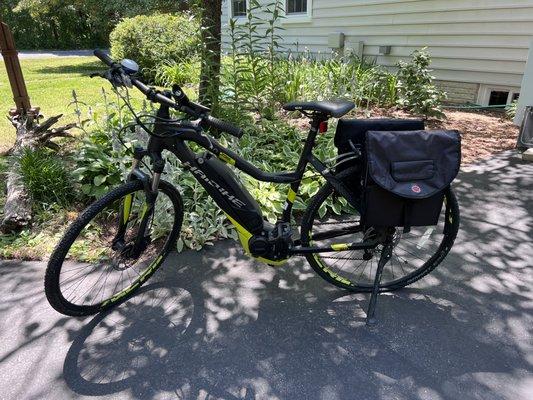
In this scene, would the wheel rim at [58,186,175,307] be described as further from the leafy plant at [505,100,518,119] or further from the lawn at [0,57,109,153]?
the leafy plant at [505,100,518,119]

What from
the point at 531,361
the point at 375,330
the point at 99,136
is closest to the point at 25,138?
the point at 99,136

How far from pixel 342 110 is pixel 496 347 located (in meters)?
1.50

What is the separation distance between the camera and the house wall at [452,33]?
5.91 m

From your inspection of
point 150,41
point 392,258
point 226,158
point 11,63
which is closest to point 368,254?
point 392,258

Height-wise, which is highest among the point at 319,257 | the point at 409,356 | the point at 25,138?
the point at 25,138

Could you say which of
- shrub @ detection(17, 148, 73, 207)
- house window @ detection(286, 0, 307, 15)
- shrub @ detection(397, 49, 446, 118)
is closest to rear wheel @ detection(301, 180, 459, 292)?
shrub @ detection(17, 148, 73, 207)

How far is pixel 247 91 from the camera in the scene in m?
4.51

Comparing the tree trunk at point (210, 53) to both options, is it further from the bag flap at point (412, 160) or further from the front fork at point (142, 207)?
the bag flap at point (412, 160)

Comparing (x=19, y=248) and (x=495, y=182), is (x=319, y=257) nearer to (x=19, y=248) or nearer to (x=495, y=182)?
(x=19, y=248)

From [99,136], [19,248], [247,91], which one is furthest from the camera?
[247,91]

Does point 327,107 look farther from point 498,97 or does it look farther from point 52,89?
point 52,89

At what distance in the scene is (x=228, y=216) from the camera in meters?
2.49

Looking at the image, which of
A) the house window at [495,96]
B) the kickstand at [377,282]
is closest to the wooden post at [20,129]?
the kickstand at [377,282]

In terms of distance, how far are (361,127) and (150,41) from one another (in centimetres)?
876
